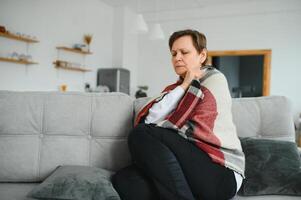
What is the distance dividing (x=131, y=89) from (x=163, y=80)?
31.3 inches

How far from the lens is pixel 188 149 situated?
4.07 feet

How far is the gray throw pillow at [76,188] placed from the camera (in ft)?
3.97

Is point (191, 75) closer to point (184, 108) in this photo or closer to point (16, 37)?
point (184, 108)

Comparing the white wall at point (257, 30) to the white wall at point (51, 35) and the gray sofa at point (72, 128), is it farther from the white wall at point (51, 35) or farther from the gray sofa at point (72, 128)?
the gray sofa at point (72, 128)

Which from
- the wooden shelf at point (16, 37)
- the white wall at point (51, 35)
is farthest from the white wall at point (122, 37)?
the wooden shelf at point (16, 37)

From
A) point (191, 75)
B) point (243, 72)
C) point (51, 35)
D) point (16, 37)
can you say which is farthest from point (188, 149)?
point (243, 72)

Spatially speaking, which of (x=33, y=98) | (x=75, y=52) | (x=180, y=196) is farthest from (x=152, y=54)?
(x=180, y=196)

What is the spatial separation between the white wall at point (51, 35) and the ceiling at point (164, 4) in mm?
415

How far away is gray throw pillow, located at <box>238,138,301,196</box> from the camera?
4.50 ft

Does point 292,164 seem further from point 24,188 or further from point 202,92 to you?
point 24,188

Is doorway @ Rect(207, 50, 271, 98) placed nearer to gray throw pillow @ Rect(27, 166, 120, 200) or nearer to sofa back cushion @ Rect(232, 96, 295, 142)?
sofa back cushion @ Rect(232, 96, 295, 142)

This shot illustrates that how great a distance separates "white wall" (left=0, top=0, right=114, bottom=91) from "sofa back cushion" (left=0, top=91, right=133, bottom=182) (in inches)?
107

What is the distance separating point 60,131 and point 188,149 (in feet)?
2.53

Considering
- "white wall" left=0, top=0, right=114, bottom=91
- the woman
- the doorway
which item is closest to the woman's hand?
the woman
